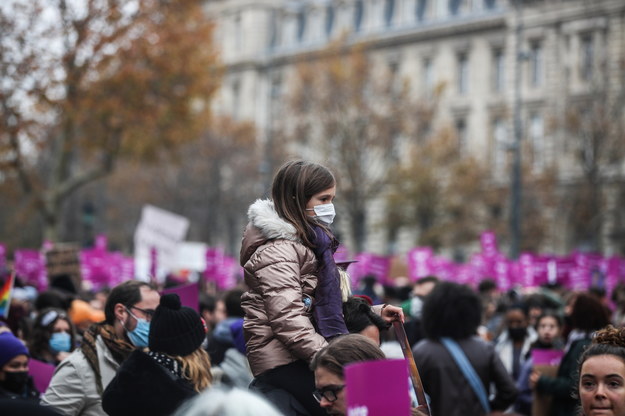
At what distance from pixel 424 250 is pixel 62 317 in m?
18.2

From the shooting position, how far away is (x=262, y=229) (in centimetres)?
487

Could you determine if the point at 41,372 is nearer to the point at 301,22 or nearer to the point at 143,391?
the point at 143,391

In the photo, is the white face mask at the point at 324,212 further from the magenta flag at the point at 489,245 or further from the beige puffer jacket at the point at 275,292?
the magenta flag at the point at 489,245

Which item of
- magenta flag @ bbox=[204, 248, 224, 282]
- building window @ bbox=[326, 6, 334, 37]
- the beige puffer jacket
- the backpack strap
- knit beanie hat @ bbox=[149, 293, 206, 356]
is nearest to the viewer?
the beige puffer jacket

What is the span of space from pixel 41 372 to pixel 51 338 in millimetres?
657

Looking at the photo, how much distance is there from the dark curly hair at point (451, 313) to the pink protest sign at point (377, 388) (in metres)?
3.49

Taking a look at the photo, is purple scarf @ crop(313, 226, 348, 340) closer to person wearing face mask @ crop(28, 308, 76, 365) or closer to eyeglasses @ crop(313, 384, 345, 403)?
eyeglasses @ crop(313, 384, 345, 403)

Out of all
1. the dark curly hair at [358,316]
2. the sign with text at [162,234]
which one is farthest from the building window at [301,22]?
the dark curly hair at [358,316]

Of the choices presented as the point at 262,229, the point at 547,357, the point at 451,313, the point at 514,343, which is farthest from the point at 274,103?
the point at 262,229

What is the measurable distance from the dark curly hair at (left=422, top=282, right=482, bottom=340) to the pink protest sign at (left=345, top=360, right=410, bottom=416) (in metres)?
3.49

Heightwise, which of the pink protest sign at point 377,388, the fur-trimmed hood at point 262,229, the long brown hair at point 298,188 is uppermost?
the long brown hair at point 298,188

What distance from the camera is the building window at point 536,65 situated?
1984 inches

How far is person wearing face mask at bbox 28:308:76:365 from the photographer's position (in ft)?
25.1

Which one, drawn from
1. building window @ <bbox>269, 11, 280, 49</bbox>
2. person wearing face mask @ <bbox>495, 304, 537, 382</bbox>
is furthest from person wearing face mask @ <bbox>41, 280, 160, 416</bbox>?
building window @ <bbox>269, 11, 280, 49</bbox>
